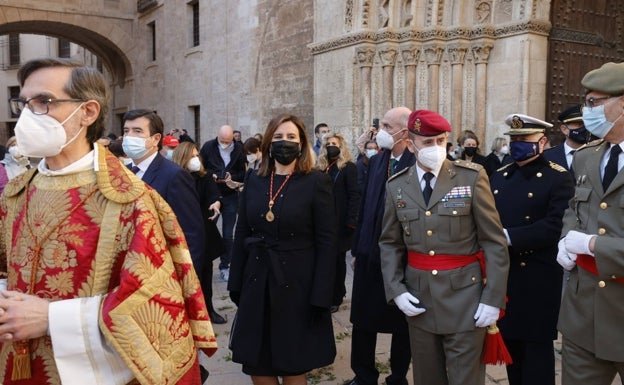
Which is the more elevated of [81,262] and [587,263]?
[81,262]

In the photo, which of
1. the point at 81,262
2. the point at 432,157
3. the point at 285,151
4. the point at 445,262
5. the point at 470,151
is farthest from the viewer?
the point at 470,151

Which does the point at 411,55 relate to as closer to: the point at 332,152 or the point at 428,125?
the point at 332,152

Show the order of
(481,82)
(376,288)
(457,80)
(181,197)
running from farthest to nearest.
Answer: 1. (457,80)
2. (481,82)
3. (376,288)
4. (181,197)

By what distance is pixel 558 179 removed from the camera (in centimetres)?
369

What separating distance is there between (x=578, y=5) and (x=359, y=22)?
355cm

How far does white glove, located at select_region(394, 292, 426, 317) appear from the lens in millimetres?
3234

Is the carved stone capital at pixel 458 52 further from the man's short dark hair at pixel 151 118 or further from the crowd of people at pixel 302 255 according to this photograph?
the man's short dark hair at pixel 151 118

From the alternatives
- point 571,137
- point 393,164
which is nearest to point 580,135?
point 571,137

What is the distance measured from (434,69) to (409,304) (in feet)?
22.7

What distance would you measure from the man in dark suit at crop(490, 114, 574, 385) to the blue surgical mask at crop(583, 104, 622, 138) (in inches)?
30.9

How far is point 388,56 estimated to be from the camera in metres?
9.93

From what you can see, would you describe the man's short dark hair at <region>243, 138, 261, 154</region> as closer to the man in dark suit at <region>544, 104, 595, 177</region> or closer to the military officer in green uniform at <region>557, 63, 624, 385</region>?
the man in dark suit at <region>544, 104, 595, 177</region>

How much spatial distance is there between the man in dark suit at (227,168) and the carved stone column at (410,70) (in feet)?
9.73

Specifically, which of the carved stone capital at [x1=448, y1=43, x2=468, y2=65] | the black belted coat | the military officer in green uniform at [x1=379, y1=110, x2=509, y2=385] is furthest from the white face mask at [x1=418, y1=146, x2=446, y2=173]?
the carved stone capital at [x1=448, y1=43, x2=468, y2=65]
